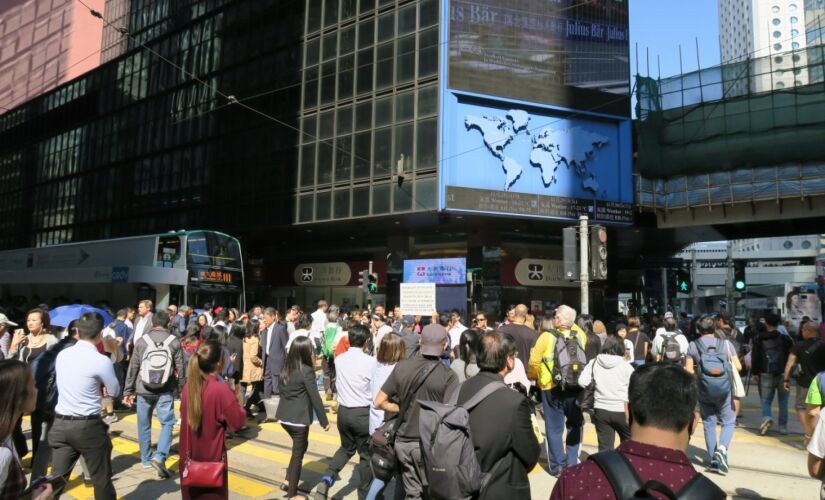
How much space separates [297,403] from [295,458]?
546 millimetres

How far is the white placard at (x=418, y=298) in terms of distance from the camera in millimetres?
20328

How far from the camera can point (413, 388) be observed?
4.68 meters

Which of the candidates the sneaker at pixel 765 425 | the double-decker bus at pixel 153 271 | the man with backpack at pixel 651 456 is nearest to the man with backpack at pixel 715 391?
the sneaker at pixel 765 425

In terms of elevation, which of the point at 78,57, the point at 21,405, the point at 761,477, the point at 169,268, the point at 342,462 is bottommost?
the point at 761,477

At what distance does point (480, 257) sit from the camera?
93.7 feet

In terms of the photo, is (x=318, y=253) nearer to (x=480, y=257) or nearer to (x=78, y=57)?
(x=480, y=257)

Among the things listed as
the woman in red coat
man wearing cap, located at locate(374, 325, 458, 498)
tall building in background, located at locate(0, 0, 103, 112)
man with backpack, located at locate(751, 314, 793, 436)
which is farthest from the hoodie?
tall building in background, located at locate(0, 0, 103, 112)

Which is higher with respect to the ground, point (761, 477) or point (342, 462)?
point (342, 462)

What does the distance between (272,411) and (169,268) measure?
12.5 metres

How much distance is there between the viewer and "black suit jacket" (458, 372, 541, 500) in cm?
350

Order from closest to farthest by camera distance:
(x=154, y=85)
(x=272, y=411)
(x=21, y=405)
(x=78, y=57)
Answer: (x=21, y=405)
(x=272, y=411)
(x=154, y=85)
(x=78, y=57)

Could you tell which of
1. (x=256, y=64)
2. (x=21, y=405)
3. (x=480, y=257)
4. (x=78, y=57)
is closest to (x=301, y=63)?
(x=256, y=64)

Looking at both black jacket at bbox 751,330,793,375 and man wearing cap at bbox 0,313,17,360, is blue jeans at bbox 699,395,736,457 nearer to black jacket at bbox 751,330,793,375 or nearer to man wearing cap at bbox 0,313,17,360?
black jacket at bbox 751,330,793,375

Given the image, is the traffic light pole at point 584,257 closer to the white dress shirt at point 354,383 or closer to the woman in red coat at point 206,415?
the white dress shirt at point 354,383
